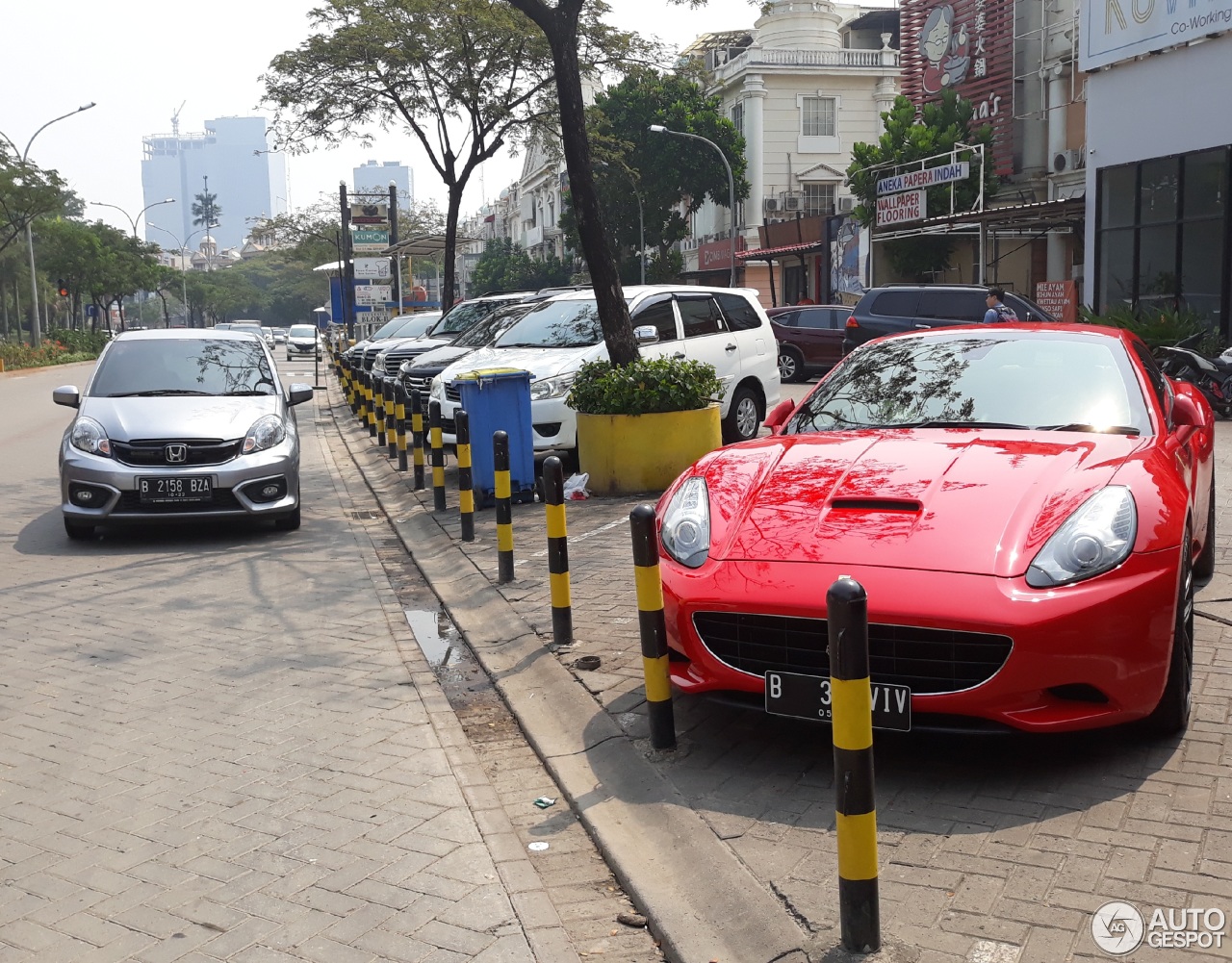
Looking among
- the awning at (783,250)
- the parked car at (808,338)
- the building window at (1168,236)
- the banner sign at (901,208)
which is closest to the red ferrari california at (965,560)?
the building window at (1168,236)

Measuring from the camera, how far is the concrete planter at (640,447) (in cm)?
1051

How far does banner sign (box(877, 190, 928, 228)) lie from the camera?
94.9ft

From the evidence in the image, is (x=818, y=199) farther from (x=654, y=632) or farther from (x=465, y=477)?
(x=654, y=632)

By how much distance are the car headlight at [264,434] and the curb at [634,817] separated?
3.10 metres

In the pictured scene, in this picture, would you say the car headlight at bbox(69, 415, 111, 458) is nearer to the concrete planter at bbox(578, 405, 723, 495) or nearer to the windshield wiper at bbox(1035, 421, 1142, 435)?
the concrete planter at bbox(578, 405, 723, 495)

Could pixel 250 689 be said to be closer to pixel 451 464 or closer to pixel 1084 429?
pixel 1084 429

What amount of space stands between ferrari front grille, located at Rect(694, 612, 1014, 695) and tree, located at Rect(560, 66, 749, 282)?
4838cm

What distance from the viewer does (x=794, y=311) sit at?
26.0 metres

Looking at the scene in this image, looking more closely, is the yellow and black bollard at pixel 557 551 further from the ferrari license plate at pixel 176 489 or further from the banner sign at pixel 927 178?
the banner sign at pixel 927 178

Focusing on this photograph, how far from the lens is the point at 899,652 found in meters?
4.01

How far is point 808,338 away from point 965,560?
2194 centimetres

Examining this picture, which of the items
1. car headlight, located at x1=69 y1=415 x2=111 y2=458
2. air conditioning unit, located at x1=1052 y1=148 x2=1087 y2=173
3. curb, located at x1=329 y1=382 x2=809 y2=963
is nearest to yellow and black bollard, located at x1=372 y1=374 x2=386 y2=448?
car headlight, located at x1=69 y1=415 x2=111 y2=458

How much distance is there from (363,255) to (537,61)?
39.4 feet

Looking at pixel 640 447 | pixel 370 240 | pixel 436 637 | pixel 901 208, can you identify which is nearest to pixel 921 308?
pixel 901 208
